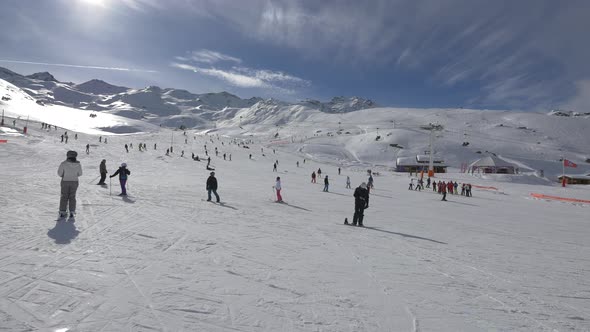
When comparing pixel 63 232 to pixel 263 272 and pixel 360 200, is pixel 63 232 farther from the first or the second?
pixel 360 200

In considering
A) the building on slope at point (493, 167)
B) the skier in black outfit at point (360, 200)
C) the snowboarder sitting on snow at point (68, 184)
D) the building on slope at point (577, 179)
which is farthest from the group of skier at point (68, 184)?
the building on slope at point (577, 179)

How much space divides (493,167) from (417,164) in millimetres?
15079

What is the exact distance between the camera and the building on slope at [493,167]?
63594 mm

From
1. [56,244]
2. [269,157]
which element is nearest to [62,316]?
[56,244]

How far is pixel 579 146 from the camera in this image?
334 feet

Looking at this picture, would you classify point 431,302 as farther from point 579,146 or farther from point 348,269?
point 579,146

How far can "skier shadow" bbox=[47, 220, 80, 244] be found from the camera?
5688mm

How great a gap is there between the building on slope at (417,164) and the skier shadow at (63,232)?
232 ft

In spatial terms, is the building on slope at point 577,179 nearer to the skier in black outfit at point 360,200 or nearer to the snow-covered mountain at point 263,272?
the snow-covered mountain at point 263,272

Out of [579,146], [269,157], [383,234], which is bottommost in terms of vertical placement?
[383,234]

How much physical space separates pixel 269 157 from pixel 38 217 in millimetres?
48393

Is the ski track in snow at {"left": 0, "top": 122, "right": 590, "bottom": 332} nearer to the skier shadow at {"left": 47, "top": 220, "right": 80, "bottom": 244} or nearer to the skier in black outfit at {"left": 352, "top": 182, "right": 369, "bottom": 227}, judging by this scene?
the skier shadow at {"left": 47, "top": 220, "right": 80, "bottom": 244}

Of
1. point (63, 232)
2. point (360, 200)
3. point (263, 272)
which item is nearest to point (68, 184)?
point (63, 232)

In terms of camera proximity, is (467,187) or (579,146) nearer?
(467,187)
